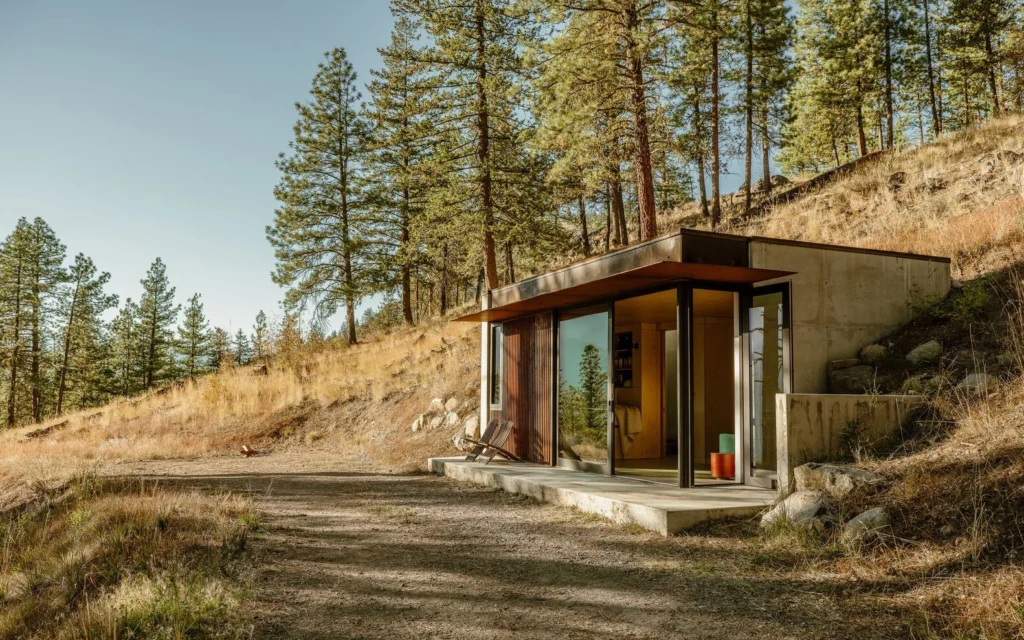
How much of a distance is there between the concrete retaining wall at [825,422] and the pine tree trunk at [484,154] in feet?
39.1

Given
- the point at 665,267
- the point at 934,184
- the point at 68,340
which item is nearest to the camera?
the point at 665,267

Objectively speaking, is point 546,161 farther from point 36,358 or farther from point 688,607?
point 36,358

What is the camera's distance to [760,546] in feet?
16.6

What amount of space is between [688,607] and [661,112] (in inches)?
441

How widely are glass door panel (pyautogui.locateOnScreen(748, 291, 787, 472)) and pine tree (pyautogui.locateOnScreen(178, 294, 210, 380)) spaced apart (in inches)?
1534

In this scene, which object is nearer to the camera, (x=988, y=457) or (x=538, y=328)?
(x=988, y=457)

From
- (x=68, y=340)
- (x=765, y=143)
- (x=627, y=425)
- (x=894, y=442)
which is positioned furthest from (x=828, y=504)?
(x=68, y=340)

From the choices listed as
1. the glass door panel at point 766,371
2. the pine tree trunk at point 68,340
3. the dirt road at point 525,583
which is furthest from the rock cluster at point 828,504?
the pine tree trunk at point 68,340

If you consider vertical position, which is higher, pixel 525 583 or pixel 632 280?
pixel 632 280

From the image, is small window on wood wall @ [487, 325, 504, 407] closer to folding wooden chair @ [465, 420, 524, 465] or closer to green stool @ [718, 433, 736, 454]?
folding wooden chair @ [465, 420, 524, 465]

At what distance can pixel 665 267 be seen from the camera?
264 inches

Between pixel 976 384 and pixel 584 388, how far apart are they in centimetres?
453

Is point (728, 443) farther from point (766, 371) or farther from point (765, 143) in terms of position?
point (765, 143)

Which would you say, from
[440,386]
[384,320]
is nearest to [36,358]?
[384,320]
